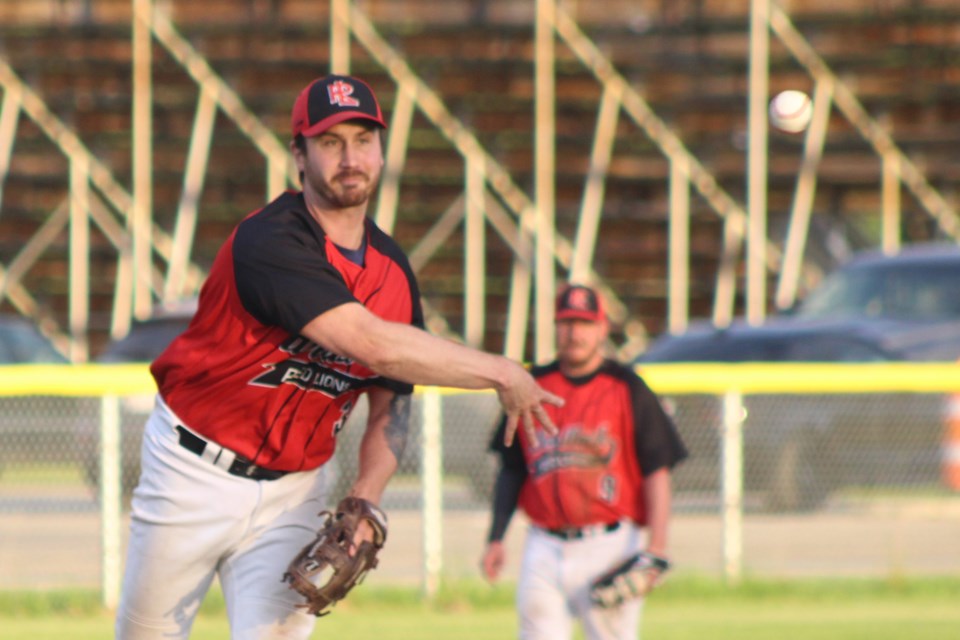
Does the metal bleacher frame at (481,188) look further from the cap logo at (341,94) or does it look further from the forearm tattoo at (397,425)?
the cap logo at (341,94)

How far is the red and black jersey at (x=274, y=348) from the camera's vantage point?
4.89 meters

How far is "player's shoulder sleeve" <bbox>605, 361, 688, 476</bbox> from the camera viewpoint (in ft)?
24.1

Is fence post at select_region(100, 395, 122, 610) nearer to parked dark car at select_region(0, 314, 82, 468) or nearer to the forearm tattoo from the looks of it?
parked dark car at select_region(0, 314, 82, 468)

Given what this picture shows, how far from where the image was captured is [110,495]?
35.1ft

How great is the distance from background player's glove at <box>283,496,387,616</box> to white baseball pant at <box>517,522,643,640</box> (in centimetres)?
212

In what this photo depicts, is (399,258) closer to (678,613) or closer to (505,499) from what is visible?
(505,499)

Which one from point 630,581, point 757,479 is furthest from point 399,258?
point 757,479

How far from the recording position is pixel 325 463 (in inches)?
218

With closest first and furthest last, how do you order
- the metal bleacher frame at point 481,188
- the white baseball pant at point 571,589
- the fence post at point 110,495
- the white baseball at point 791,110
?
the white baseball pant at point 571,589 < the fence post at point 110,495 < the metal bleacher frame at point 481,188 < the white baseball at point 791,110

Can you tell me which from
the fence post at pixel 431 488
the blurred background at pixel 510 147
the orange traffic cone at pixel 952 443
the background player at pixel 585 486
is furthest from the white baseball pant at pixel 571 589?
the blurred background at pixel 510 147

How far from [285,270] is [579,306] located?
2682mm

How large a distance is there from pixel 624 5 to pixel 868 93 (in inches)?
132

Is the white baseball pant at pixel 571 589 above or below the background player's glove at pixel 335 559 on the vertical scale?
above

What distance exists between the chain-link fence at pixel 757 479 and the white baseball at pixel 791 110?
29.5 ft
